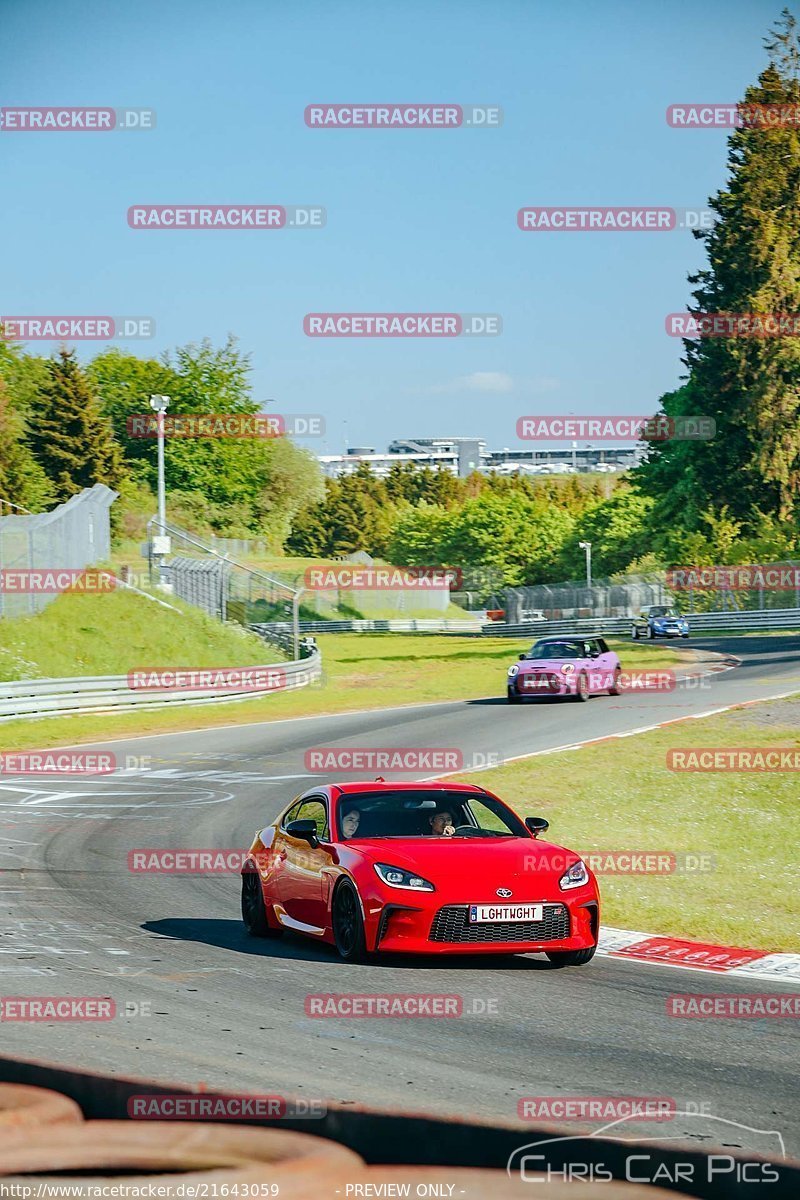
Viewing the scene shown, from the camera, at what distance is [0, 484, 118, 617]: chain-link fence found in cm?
3753

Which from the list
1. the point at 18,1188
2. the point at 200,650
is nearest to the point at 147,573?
the point at 200,650

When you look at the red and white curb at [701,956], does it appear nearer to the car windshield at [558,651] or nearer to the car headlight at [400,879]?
the car headlight at [400,879]

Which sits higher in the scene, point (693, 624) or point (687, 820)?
point (693, 624)

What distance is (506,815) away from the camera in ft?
40.1

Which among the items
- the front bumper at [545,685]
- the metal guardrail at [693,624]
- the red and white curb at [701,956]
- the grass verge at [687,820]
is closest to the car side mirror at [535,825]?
the red and white curb at [701,956]

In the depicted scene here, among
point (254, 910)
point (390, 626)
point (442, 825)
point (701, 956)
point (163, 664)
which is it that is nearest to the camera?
point (701, 956)

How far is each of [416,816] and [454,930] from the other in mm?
1597

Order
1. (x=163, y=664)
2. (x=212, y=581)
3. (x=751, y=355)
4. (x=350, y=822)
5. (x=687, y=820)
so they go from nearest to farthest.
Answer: (x=350, y=822) → (x=687, y=820) → (x=163, y=664) → (x=212, y=581) → (x=751, y=355)

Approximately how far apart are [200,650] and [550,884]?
34.3 metres

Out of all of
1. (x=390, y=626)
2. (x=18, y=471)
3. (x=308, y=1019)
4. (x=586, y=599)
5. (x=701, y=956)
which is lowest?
(x=701, y=956)

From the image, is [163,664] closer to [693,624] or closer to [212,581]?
[212,581]

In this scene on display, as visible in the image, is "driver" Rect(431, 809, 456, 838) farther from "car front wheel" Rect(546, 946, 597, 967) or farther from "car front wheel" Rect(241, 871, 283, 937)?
"car front wheel" Rect(241, 871, 283, 937)

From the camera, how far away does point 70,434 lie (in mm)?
90375

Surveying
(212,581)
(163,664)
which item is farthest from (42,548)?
(212,581)
